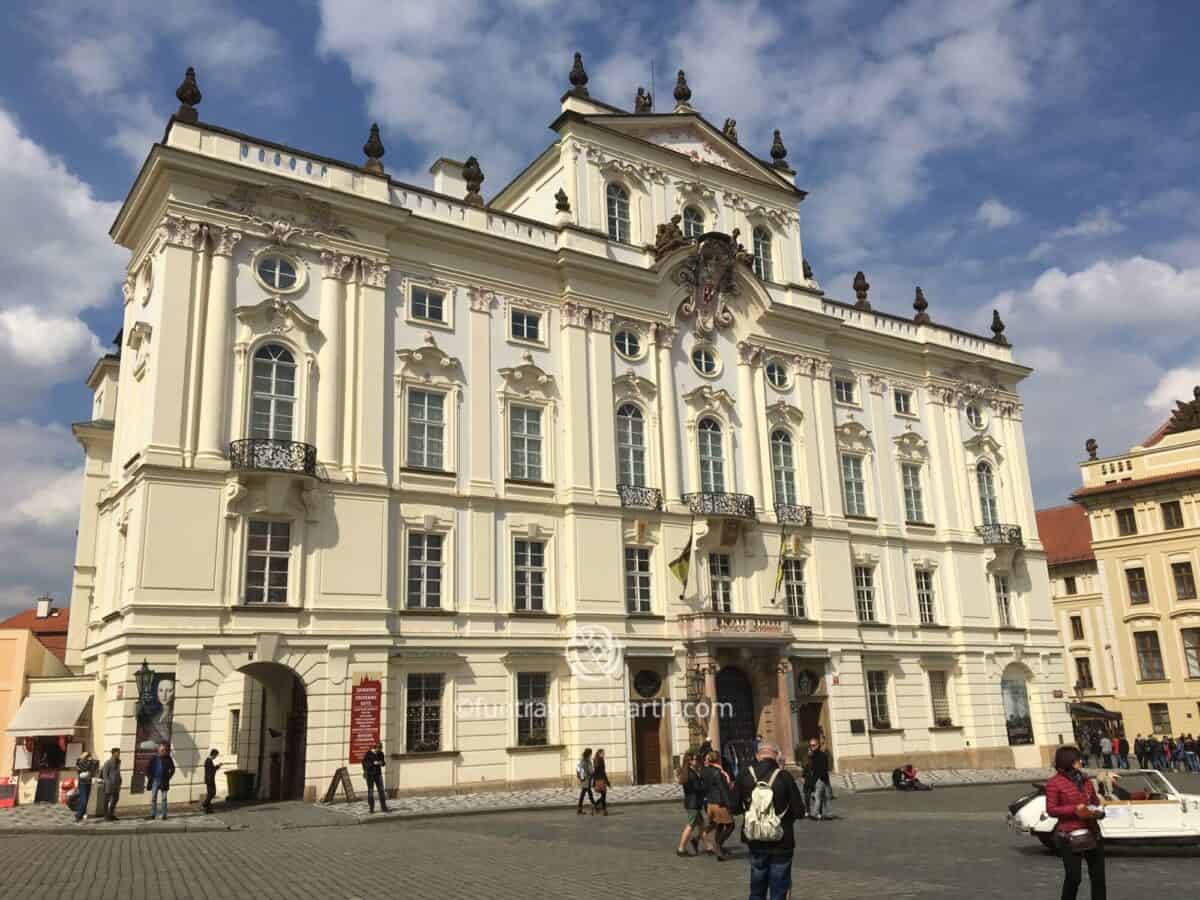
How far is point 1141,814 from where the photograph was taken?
16547 mm

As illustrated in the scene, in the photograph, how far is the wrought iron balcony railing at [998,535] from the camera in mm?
43938

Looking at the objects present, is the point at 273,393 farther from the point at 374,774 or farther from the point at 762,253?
the point at 762,253

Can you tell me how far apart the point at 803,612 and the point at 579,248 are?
50.4 feet

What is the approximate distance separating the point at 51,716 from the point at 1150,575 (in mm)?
50706

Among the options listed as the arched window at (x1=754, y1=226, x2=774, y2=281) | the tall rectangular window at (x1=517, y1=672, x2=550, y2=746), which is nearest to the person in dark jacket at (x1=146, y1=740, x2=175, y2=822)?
the tall rectangular window at (x1=517, y1=672, x2=550, y2=746)

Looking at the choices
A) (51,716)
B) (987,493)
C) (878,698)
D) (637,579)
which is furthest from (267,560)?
(987,493)

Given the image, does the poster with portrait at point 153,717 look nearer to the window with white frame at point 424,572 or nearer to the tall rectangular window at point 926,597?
the window with white frame at point 424,572

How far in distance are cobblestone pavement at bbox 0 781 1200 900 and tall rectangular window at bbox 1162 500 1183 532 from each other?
37.5 metres

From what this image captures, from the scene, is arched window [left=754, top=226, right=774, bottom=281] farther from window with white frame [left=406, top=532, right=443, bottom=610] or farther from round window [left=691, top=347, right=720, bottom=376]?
window with white frame [left=406, top=532, right=443, bottom=610]

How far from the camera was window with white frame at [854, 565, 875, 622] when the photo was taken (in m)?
39.8

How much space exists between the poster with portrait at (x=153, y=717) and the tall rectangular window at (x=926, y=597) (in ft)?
93.2

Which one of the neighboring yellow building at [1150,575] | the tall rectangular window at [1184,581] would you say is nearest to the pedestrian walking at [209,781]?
the neighboring yellow building at [1150,575]

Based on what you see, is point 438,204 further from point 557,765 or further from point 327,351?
point 557,765

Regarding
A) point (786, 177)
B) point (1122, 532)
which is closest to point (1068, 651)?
point (1122, 532)
